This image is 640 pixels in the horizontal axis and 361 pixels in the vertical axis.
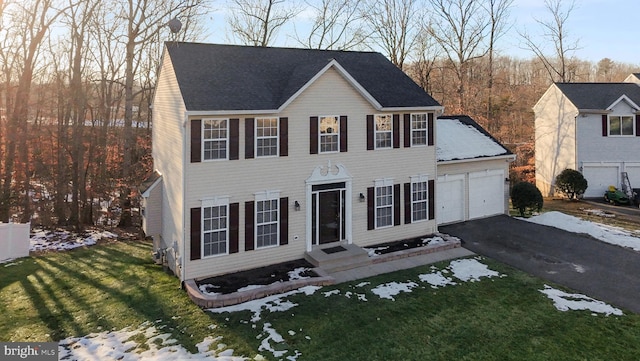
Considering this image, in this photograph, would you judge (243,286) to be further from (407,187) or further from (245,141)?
(407,187)

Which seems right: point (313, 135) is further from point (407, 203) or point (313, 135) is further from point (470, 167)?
point (470, 167)

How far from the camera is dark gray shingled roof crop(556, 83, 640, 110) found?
27156mm

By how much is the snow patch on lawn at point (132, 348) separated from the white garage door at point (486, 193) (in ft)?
45.4

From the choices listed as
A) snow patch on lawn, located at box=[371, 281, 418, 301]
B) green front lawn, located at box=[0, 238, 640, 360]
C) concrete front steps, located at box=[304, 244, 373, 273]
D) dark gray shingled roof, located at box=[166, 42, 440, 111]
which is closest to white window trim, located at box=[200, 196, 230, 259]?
green front lawn, located at box=[0, 238, 640, 360]

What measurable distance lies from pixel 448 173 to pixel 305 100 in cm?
788

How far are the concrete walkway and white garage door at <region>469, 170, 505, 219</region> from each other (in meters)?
4.61

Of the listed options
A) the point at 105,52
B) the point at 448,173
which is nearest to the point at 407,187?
the point at 448,173

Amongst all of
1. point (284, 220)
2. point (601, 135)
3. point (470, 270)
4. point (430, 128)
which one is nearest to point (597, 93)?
point (601, 135)

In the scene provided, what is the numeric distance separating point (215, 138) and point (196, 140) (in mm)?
586

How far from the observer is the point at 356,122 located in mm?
14875

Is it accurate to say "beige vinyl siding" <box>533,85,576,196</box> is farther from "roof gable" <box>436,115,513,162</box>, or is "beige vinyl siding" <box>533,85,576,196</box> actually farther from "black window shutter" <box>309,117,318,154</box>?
"black window shutter" <box>309,117,318,154</box>

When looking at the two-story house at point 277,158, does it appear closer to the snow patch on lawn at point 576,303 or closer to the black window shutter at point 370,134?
the black window shutter at point 370,134

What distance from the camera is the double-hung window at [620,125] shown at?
26797mm

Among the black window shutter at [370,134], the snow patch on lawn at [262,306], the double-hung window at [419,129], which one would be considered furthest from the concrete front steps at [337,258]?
the double-hung window at [419,129]
